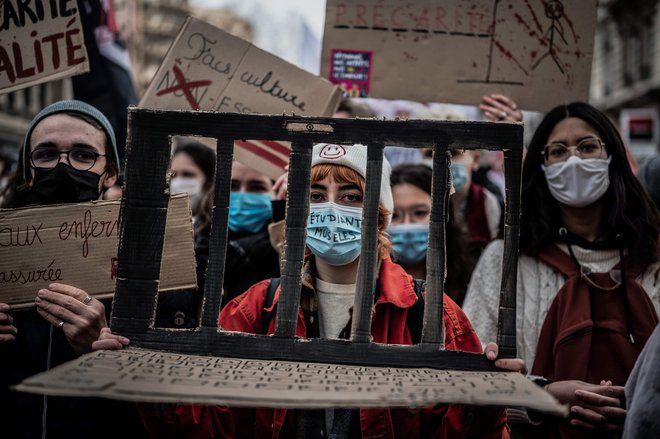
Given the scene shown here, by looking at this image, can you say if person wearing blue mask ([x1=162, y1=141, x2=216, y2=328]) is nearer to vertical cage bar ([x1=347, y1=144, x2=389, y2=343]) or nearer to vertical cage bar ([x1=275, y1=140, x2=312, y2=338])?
vertical cage bar ([x1=275, y1=140, x2=312, y2=338])

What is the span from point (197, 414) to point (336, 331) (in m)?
0.53

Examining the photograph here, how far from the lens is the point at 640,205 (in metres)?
2.93

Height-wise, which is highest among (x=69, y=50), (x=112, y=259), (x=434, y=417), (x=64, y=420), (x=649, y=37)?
(x=649, y=37)

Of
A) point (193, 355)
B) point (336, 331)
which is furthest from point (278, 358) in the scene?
point (336, 331)

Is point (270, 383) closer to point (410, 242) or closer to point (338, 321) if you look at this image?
point (338, 321)

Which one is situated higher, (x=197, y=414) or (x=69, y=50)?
(x=69, y=50)

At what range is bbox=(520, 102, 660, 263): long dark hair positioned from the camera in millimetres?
2838

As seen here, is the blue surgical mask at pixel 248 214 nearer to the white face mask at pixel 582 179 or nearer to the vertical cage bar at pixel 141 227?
the white face mask at pixel 582 179

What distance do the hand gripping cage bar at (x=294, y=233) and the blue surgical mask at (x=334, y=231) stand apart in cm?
29

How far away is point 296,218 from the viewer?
1.94 m

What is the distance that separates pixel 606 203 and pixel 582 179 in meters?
0.18

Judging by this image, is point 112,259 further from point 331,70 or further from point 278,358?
point 331,70

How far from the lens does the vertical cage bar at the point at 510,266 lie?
1.89m

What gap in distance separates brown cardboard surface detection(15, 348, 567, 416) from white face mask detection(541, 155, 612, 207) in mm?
1329
